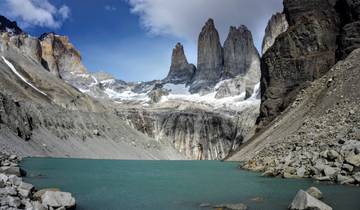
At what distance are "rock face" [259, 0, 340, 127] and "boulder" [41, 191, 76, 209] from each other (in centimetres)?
7144

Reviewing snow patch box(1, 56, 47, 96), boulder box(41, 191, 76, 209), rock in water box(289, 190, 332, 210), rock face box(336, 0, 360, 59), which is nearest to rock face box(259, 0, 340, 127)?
rock face box(336, 0, 360, 59)

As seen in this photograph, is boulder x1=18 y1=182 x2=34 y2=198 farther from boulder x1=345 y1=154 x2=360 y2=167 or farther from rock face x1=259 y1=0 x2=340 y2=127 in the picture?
rock face x1=259 y1=0 x2=340 y2=127

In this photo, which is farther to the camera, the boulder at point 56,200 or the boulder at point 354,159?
the boulder at point 354,159

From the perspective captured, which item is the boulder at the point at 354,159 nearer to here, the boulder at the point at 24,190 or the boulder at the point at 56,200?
the boulder at the point at 56,200

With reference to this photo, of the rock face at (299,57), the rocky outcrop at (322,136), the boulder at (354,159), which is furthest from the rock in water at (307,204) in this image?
the rock face at (299,57)

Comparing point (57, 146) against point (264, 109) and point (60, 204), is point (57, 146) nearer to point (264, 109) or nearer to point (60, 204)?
point (264, 109)

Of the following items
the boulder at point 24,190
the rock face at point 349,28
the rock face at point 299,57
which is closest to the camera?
the boulder at point 24,190

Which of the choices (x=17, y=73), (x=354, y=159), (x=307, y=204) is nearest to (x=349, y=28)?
(x=354, y=159)

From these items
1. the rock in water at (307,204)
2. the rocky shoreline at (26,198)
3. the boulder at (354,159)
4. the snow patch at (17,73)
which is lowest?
the rock in water at (307,204)

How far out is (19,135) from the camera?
72.1 meters

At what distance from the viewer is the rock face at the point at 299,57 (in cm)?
8638

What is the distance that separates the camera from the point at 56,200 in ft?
61.1

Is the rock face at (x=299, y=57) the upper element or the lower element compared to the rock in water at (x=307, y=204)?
upper

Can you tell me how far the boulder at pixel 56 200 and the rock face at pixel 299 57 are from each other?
71.4m
